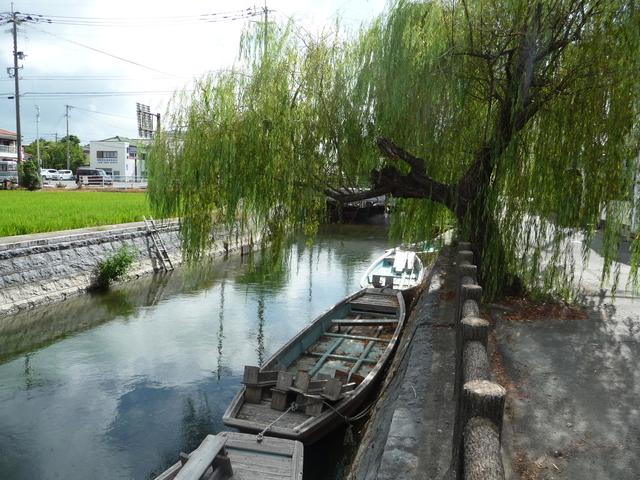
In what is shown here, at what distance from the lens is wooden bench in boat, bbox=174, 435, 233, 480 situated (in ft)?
13.7

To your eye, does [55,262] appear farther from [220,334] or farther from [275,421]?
[275,421]

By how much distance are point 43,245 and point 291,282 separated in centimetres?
663

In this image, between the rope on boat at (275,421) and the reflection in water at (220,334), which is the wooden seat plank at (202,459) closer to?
the rope on boat at (275,421)

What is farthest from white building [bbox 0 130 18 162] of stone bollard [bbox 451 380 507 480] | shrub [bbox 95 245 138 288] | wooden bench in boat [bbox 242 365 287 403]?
stone bollard [bbox 451 380 507 480]

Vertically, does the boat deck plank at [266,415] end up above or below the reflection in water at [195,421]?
above

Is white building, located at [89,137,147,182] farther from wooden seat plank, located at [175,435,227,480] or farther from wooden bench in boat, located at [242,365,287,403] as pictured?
wooden seat plank, located at [175,435,227,480]

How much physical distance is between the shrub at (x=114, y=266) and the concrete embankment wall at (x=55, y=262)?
16 cm

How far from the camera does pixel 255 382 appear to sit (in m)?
6.12

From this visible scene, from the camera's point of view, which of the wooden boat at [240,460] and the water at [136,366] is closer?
the wooden boat at [240,460]

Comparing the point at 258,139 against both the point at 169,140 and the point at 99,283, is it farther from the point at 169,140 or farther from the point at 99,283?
the point at 99,283

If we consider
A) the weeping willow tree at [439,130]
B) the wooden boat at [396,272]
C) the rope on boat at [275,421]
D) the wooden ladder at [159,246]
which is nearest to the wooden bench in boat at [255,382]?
the rope on boat at [275,421]

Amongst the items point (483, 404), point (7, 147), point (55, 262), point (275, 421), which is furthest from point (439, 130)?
point (7, 147)

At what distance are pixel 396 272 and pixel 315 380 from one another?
25.2 feet

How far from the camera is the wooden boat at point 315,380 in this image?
18.9ft
